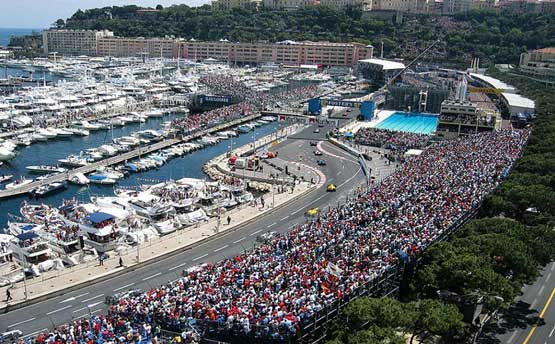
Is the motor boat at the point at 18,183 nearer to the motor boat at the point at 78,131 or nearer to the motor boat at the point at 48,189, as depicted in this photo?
the motor boat at the point at 48,189

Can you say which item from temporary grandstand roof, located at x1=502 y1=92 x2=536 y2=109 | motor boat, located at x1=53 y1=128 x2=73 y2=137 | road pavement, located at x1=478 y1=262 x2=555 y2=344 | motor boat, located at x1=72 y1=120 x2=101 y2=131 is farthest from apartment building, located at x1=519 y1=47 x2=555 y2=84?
motor boat, located at x1=53 y1=128 x2=73 y2=137

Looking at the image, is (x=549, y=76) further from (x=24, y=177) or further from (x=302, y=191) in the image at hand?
(x=24, y=177)

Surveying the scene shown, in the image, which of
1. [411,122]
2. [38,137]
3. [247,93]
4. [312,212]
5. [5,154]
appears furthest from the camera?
[247,93]

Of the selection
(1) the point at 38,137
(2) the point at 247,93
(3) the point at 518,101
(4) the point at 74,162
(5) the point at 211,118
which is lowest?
(4) the point at 74,162

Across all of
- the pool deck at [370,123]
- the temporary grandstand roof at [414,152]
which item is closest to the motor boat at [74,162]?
the pool deck at [370,123]

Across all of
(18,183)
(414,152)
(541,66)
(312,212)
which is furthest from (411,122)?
(18,183)

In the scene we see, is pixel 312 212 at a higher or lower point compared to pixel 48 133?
lower

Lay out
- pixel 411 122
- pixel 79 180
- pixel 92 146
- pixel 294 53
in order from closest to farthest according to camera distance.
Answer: pixel 79 180
pixel 92 146
pixel 411 122
pixel 294 53

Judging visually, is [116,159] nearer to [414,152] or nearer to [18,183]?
[18,183]
